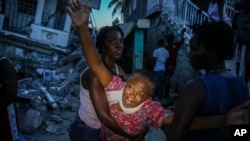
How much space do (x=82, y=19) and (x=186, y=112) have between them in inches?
31.4

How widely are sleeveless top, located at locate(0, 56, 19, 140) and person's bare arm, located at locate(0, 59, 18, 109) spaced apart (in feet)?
0.16

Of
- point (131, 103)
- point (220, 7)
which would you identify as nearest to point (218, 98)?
point (131, 103)

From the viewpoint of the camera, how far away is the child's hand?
1.85 m

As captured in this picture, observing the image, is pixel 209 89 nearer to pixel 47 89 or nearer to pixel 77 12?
pixel 77 12

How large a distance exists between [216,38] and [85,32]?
750 millimetres

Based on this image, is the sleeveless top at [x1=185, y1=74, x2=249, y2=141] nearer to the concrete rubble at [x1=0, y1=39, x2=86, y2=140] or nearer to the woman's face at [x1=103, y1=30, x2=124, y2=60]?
the woman's face at [x1=103, y1=30, x2=124, y2=60]

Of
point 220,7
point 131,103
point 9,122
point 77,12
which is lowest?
point 9,122

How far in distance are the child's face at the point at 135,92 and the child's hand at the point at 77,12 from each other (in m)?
0.63

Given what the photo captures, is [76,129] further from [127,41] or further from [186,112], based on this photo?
[127,41]

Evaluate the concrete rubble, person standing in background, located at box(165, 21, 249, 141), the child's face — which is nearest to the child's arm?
the child's face

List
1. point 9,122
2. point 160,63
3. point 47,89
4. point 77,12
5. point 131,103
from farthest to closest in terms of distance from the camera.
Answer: point 47,89 < point 160,63 < point 9,122 < point 131,103 < point 77,12

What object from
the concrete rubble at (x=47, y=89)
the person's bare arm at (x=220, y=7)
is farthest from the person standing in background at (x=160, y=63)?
the concrete rubble at (x=47, y=89)

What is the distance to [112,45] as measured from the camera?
2.38m

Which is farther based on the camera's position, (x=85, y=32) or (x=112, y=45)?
(x=112, y=45)
